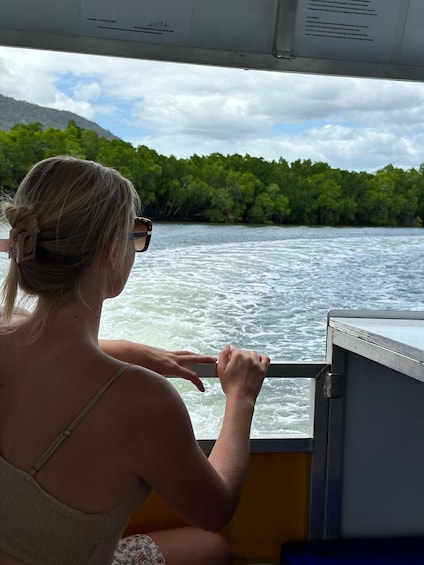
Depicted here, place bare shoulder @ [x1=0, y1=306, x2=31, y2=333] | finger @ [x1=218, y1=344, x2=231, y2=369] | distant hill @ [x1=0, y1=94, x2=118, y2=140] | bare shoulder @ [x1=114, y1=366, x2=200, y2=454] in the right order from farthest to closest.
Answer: distant hill @ [x1=0, y1=94, x2=118, y2=140]
finger @ [x1=218, y1=344, x2=231, y2=369]
bare shoulder @ [x1=0, y1=306, x2=31, y2=333]
bare shoulder @ [x1=114, y1=366, x2=200, y2=454]

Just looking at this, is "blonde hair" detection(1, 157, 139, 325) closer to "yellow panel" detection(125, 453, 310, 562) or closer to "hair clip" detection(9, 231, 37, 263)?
"hair clip" detection(9, 231, 37, 263)

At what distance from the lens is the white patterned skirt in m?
1.29

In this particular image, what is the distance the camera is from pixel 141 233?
3.74ft

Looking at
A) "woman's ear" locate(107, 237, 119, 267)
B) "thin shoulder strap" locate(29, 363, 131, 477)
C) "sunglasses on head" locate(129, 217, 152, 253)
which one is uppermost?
"sunglasses on head" locate(129, 217, 152, 253)

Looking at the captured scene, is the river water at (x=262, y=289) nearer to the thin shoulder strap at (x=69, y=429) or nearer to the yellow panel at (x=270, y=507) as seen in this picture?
the yellow panel at (x=270, y=507)

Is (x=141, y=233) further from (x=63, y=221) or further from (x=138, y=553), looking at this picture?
(x=138, y=553)

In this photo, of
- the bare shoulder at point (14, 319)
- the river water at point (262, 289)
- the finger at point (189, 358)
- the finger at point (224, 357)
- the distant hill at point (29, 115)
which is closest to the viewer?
the bare shoulder at point (14, 319)

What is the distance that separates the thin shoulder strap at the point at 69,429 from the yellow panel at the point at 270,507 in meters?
0.88

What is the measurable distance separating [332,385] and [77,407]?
3.16 feet

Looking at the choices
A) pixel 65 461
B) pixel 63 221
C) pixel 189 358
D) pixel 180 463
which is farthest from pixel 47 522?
pixel 189 358

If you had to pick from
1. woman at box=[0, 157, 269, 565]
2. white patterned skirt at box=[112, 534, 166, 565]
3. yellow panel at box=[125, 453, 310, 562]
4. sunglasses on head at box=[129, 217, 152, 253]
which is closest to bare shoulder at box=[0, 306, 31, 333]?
woman at box=[0, 157, 269, 565]

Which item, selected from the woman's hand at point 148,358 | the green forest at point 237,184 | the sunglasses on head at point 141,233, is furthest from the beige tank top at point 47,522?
the green forest at point 237,184

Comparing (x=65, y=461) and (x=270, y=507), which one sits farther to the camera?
(x=270, y=507)

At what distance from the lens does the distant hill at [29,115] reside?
384cm
